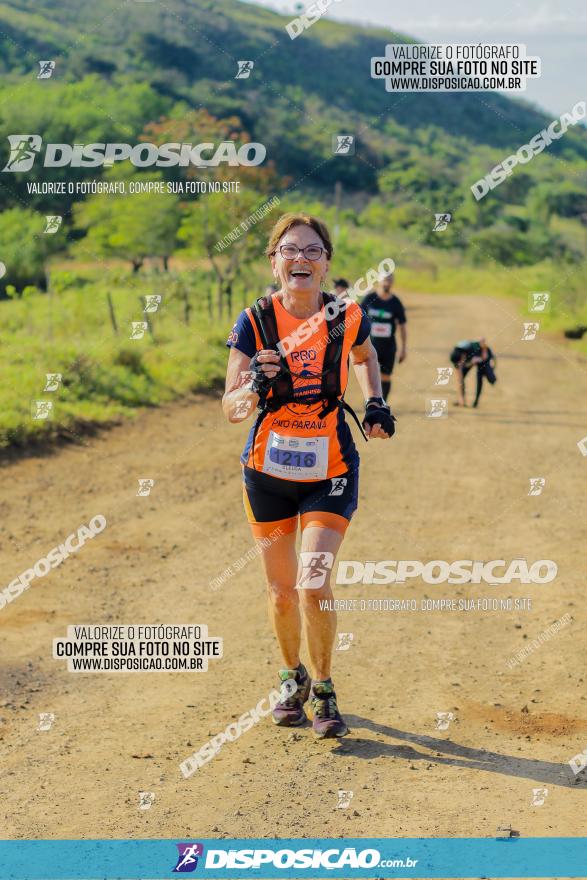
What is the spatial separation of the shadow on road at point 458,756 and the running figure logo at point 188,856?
1.05m

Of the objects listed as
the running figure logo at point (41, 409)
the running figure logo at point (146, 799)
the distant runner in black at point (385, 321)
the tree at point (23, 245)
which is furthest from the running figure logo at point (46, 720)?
the tree at point (23, 245)

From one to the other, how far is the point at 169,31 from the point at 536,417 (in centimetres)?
8081

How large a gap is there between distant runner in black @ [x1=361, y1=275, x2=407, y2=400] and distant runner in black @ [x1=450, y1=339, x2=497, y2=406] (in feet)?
6.77

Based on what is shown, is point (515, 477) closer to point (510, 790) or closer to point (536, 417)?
point (536, 417)

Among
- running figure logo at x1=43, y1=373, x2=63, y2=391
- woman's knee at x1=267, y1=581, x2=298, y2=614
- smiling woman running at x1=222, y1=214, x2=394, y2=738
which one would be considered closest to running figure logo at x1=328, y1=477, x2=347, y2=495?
smiling woman running at x1=222, y1=214, x2=394, y2=738

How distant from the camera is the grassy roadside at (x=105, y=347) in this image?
13594 mm

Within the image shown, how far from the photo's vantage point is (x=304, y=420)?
198 inches

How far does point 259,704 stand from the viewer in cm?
567

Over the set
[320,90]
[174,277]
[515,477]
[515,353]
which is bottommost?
[515,477]

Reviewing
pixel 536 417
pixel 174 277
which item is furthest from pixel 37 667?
pixel 174 277

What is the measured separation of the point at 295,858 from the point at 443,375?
1623 cm

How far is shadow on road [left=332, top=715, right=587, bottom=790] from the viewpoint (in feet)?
15.9

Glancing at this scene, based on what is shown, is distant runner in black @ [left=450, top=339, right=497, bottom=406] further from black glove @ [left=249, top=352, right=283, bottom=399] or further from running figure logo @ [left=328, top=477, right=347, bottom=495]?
black glove @ [left=249, top=352, right=283, bottom=399]

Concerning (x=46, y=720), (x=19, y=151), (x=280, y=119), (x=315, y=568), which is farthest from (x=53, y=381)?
(x=280, y=119)
